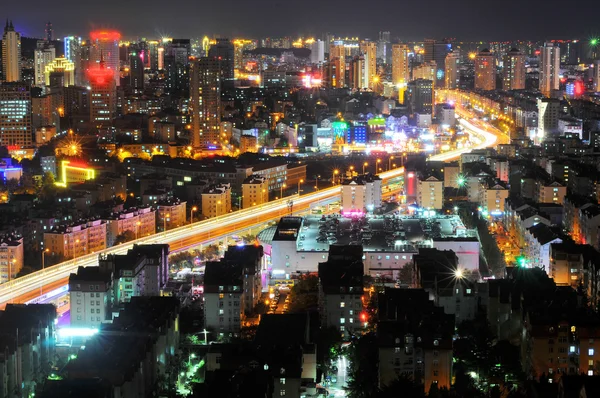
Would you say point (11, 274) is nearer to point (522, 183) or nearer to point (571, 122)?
point (522, 183)

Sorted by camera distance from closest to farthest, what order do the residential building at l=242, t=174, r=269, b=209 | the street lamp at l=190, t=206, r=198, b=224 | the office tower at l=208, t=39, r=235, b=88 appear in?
the street lamp at l=190, t=206, r=198, b=224, the residential building at l=242, t=174, r=269, b=209, the office tower at l=208, t=39, r=235, b=88

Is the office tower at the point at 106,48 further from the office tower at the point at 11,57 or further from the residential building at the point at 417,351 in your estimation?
the residential building at the point at 417,351

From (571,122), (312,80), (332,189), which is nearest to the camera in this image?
(332,189)

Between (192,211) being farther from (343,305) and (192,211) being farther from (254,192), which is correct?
(343,305)

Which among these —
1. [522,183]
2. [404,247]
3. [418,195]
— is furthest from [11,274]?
[522,183]

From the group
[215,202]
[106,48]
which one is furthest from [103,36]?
[215,202]

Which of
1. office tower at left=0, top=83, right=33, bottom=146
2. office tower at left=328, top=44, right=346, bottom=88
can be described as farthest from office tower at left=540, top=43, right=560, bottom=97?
office tower at left=0, top=83, right=33, bottom=146

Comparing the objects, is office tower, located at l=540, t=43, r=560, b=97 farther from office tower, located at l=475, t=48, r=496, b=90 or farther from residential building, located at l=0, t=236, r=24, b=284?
residential building, located at l=0, t=236, r=24, b=284
